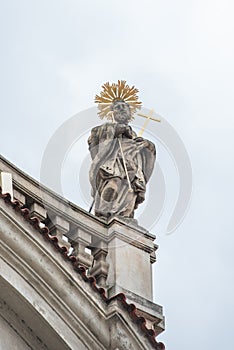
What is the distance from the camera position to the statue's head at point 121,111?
59.1ft

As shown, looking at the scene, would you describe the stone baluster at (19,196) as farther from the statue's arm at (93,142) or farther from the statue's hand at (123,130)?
the statue's hand at (123,130)

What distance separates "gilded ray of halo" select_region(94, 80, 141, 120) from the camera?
18219 millimetres

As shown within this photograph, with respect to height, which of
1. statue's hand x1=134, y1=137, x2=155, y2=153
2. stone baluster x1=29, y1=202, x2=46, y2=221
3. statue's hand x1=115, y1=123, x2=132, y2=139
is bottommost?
stone baluster x1=29, y1=202, x2=46, y2=221

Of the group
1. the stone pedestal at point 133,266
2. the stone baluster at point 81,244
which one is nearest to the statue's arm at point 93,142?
the stone pedestal at point 133,266

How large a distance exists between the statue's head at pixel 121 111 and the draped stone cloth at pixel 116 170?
0.53 ft

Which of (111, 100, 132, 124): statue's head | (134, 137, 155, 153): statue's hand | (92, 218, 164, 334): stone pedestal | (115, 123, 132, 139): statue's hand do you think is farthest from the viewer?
(111, 100, 132, 124): statue's head

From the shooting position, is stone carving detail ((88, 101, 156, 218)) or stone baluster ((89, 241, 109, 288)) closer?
stone baluster ((89, 241, 109, 288))

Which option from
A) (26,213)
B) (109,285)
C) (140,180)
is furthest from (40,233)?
(140,180)

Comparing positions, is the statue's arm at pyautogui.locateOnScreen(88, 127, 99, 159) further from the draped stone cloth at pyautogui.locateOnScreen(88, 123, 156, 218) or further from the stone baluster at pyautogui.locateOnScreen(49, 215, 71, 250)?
the stone baluster at pyautogui.locateOnScreen(49, 215, 71, 250)

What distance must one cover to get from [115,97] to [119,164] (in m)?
1.40

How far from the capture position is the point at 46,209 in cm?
1583

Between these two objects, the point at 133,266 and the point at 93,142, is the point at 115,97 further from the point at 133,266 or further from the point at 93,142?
the point at 133,266

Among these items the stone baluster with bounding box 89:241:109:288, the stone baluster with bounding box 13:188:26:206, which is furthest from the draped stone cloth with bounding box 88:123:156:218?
the stone baluster with bounding box 13:188:26:206

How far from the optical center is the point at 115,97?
60.1ft
